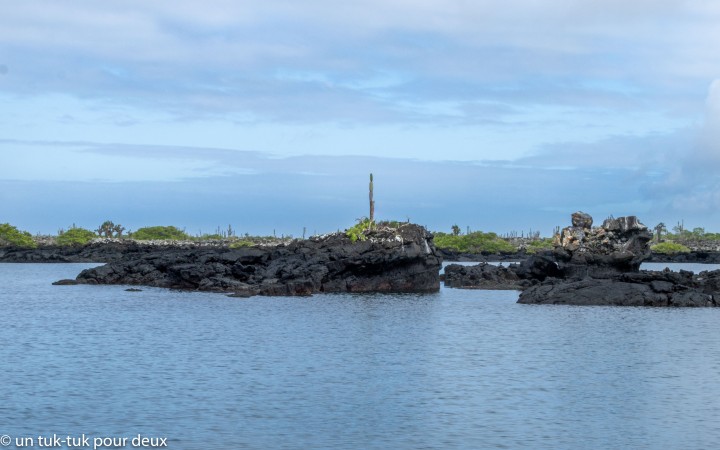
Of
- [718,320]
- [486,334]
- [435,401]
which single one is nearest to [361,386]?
[435,401]

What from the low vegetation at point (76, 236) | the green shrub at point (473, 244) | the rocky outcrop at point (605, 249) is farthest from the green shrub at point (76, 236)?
the rocky outcrop at point (605, 249)

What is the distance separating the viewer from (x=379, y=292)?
77.0 m

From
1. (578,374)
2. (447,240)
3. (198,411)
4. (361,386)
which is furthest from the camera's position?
(447,240)

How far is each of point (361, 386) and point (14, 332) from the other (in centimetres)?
2426

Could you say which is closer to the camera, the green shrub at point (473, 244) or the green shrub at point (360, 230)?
the green shrub at point (360, 230)

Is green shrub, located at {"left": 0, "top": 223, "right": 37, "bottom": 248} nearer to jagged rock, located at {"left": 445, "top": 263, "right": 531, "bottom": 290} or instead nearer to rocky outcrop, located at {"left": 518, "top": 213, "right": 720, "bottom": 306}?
jagged rock, located at {"left": 445, "top": 263, "right": 531, "bottom": 290}

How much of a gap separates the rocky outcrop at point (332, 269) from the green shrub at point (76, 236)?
103593mm

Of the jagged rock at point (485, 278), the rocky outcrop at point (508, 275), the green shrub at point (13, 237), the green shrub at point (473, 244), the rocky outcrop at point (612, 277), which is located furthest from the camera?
the green shrub at point (473, 244)

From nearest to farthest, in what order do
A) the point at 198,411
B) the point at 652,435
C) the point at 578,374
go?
the point at 652,435
the point at 198,411
the point at 578,374

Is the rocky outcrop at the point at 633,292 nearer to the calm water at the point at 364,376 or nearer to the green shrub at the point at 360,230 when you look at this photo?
the calm water at the point at 364,376

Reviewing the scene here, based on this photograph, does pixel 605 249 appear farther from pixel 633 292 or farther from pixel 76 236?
pixel 76 236

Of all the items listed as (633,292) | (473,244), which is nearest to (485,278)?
(633,292)

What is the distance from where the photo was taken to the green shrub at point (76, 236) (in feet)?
587

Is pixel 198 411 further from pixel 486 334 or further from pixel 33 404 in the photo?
pixel 486 334
